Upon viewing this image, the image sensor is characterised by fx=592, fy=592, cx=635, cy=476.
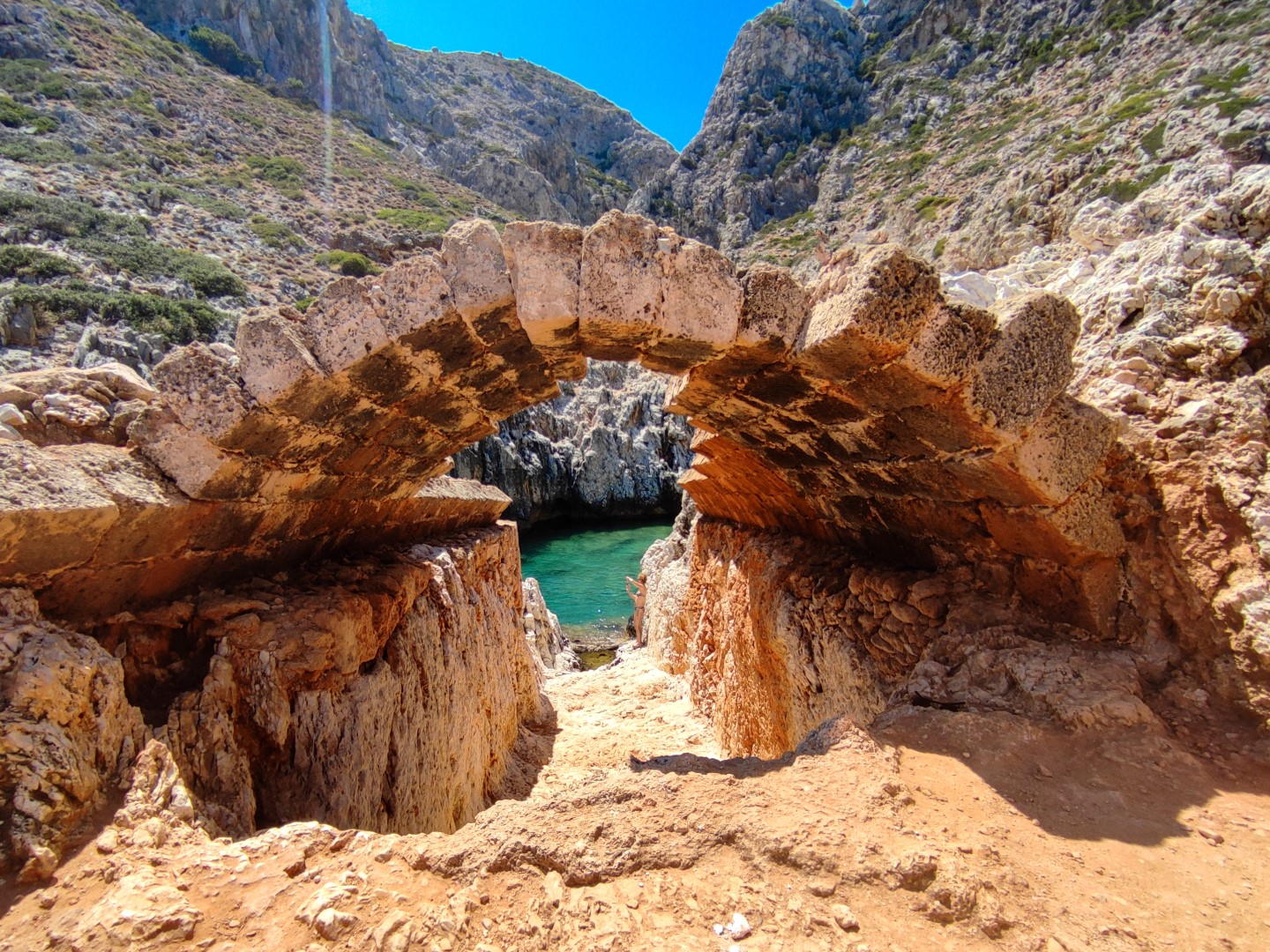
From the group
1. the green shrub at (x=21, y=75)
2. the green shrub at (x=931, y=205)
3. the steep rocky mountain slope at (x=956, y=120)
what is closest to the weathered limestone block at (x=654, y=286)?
the steep rocky mountain slope at (x=956, y=120)

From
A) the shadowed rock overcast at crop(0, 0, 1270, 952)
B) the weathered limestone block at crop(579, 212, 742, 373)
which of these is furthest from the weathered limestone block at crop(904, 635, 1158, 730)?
the weathered limestone block at crop(579, 212, 742, 373)

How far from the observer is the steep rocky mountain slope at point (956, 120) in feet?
60.4

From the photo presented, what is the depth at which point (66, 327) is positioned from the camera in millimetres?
15219

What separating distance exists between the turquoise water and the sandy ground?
15257 mm

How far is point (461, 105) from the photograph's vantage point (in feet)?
198

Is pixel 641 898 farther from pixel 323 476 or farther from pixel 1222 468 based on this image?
pixel 1222 468

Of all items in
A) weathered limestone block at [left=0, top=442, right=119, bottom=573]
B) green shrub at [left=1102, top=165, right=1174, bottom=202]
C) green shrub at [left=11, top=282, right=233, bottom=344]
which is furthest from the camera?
green shrub at [left=1102, top=165, right=1174, bottom=202]

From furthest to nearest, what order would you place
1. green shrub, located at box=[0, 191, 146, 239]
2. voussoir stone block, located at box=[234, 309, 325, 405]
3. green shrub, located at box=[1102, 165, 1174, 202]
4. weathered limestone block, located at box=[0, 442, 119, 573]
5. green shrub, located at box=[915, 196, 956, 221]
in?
green shrub, located at box=[915, 196, 956, 221] → green shrub, located at box=[0, 191, 146, 239] → green shrub, located at box=[1102, 165, 1174, 202] → voussoir stone block, located at box=[234, 309, 325, 405] → weathered limestone block, located at box=[0, 442, 119, 573]

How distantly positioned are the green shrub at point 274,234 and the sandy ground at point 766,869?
93.6 feet

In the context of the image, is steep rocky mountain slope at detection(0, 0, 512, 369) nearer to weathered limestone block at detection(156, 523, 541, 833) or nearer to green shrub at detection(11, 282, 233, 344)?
green shrub at detection(11, 282, 233, 344)

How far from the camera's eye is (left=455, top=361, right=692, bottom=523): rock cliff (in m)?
32.9

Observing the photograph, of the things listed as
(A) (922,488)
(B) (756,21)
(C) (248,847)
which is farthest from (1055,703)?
(B) (756,21)

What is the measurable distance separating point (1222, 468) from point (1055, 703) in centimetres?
129

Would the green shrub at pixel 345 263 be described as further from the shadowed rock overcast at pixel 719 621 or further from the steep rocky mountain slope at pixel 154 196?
the shadowed rock overcast at pixel 719 621
